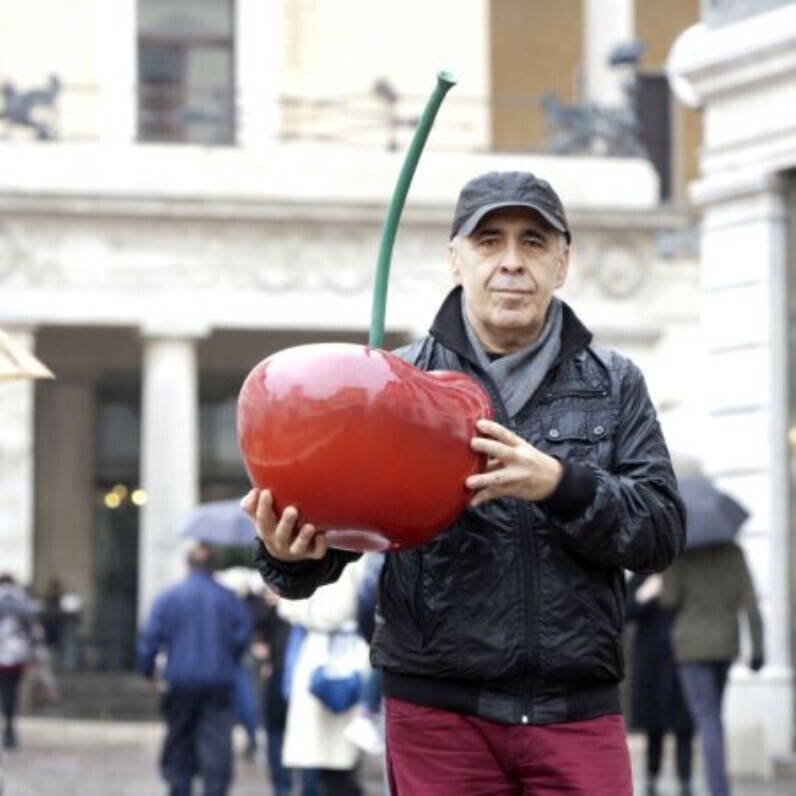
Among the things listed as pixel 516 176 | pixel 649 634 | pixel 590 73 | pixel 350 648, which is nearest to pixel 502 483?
pixel 516 176

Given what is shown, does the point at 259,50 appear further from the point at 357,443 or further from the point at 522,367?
the point at 357,443

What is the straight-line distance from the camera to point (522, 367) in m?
6.09

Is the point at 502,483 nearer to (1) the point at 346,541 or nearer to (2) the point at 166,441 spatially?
(1) the point at 346,541

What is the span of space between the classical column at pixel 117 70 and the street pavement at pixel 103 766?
8968 mm

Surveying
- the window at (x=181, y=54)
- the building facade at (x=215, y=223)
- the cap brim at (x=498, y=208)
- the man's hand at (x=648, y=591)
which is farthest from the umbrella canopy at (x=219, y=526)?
the cap brim at (x=498, y=208)

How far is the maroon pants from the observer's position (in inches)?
235

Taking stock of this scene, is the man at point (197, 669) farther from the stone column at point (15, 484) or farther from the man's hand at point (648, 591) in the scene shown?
→ the stone column at point (15, 484)

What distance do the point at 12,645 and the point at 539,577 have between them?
23.6 meters

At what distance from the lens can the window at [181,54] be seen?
40.8 m

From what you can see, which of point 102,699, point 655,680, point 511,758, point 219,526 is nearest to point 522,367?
point 511,758

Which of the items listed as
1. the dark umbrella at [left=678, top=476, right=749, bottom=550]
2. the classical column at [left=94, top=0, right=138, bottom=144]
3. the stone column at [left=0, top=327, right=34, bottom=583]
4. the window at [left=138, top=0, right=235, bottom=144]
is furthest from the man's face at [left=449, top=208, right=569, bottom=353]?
the window at [left=138, top=0, right=235, bottom=144]

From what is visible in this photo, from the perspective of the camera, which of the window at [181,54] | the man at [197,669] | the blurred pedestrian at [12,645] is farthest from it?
the window at [181,54]

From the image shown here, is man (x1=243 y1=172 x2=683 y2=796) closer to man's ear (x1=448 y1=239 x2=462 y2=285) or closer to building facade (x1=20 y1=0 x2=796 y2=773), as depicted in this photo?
man's ear (x1=448 y1=239 x2=462 y2=285)

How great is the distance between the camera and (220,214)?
36250 millimetres
